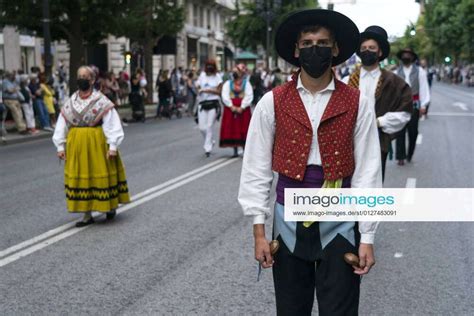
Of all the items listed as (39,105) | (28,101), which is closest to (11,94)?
(28,101)

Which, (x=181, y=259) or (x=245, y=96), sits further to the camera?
(x=245, y=96)

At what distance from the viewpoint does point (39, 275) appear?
A: 18.7 ft

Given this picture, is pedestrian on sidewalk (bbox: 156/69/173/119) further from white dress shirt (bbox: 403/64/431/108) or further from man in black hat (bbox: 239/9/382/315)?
man in black hat (bbox: 239/9/382/315)

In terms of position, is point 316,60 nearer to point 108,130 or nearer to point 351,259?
point 351,259

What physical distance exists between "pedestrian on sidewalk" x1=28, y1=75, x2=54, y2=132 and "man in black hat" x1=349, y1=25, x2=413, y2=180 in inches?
562

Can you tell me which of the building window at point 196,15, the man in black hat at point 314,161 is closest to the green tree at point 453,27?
the building window at point 196,15

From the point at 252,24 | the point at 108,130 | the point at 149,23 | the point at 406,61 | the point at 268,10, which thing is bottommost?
the point at 108,130

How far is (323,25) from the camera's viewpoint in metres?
3.11

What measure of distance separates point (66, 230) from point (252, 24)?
4964 centimetres

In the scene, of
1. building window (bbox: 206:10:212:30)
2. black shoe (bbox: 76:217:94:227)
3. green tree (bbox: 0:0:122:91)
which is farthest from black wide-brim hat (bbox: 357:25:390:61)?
building window (bbox: 206:10:212:30)

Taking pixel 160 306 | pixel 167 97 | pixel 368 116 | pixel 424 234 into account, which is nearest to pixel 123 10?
pixel 167 97

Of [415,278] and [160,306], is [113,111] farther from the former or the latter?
[415,278]

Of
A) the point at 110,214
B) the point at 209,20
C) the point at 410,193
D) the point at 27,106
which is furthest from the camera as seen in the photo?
the point at 209,20

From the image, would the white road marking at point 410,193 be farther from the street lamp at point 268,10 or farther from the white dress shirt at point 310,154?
the street lamp at point 268,10
